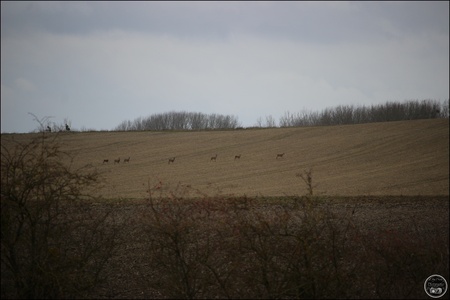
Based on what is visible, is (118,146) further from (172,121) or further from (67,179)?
(172,121)

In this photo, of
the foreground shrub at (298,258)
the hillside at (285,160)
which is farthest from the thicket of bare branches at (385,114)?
the foreground shrub at (298,258)

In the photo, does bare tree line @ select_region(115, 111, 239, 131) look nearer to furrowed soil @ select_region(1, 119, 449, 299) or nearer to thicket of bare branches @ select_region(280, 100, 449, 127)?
thicket of bare branches @ select_region(280, 100, 449, 127)

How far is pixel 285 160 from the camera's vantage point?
34.1 metres

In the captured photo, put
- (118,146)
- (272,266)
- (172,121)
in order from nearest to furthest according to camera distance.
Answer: (272,266)
(118,146)
(172,121)

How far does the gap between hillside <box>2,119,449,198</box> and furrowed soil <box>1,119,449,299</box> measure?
8 cm

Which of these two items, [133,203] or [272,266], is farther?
[133,203]

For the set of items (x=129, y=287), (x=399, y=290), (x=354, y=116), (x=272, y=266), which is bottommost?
(x=129, y=287)

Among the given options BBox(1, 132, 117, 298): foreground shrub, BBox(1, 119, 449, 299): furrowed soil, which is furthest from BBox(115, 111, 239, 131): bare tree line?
BBox(1, 132, 117, 298): foreground shrub

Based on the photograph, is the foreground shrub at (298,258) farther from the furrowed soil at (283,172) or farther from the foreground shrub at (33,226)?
the foreground shrub at (33,226)

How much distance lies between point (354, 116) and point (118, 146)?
56982mm

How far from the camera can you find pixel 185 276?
768cm

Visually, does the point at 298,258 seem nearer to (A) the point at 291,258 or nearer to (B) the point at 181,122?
(A) the point at 291,258

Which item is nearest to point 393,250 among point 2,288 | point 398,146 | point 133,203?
point 2,288

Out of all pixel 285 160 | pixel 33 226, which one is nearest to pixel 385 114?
pixel 285 160
